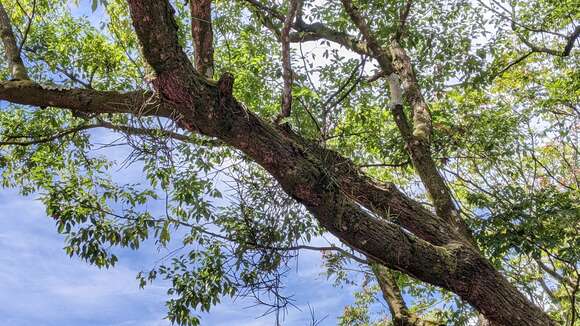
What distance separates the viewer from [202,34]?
3.49 meters

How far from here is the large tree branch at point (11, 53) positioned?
366 cm

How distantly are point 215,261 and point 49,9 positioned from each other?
3.63m

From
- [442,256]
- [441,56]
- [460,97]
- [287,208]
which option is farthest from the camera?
[460,97]

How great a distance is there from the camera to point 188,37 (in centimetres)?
587

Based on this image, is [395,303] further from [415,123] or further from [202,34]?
[202,34]

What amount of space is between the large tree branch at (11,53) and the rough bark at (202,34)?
1.25m

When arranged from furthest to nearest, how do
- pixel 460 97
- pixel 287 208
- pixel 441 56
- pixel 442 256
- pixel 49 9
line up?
pixel 460 97, pixel 49 9, pixel 441 56, pixel 442 256, pixel 287 208

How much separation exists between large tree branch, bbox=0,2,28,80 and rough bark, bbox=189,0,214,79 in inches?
49.2

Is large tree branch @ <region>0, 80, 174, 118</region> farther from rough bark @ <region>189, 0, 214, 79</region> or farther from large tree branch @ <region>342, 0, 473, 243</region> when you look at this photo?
large tree branch @ <region>342, 0, 473, 243</region>

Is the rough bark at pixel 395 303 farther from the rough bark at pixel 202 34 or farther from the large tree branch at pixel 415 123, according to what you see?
the rough bark at pixel 202 34

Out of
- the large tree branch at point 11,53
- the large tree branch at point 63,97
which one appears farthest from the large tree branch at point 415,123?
the large tree branch at point 11,53

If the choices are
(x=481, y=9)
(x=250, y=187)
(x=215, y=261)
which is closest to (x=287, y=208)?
(x=250, y=187)

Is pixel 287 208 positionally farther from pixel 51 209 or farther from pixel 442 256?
pixel 51 209

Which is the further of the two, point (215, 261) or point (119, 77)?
point (119, 77)
